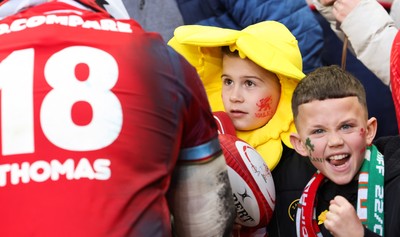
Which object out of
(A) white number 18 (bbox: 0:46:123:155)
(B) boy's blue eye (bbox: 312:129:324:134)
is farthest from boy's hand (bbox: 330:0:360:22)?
(A) white number 18 (bbox: 0:46:123:155)

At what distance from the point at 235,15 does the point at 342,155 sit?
114 cm

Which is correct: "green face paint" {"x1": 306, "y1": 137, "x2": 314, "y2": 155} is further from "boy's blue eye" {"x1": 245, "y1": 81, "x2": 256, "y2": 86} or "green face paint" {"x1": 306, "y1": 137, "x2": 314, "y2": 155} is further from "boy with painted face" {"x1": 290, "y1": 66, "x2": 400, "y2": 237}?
"boy's blue eye" {"x1": 245, "y1": 81, "x2": 256, "y2": 86}

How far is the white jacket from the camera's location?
2818 millimetres

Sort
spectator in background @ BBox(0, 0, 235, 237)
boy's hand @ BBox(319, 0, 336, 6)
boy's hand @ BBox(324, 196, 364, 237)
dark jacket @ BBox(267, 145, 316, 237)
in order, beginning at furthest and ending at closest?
1. boy's hand @ BBox(319, 0, 336, 6)
2. dark jacket @ BBox(267, 145, 316, 237)
3. boy's hand @ BBox(324, 196, 364, 237)
4. spectator in background @ BBox(0, 0, 235, 237)

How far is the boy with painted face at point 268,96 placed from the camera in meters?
2.77

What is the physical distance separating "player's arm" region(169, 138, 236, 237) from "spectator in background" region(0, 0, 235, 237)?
0.24 ft

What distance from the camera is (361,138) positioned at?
2.35 metres

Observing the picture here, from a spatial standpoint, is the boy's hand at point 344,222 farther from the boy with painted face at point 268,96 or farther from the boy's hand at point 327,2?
the boy's hand at point 327,2

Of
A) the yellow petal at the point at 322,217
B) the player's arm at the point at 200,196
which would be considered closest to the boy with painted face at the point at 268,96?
the yellow petal at the point at 322,217

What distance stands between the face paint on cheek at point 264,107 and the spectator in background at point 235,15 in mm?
435

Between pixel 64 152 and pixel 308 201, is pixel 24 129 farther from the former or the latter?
pixel 308 201

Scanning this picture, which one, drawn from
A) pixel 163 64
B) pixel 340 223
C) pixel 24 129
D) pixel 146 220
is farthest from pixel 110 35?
pixel 340 223

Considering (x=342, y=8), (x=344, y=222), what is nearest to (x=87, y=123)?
(x=344, y=222)

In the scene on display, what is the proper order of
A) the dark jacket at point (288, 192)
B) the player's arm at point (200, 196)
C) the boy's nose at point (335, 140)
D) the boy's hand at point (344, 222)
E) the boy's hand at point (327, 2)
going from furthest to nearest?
the boy's hand at point (327, 2)
the dark jacket at point (288, 192)
the boy's nose at point (335, 140)
the boy's hand at point (344, 222)
the player's arm at point (200, 196)
